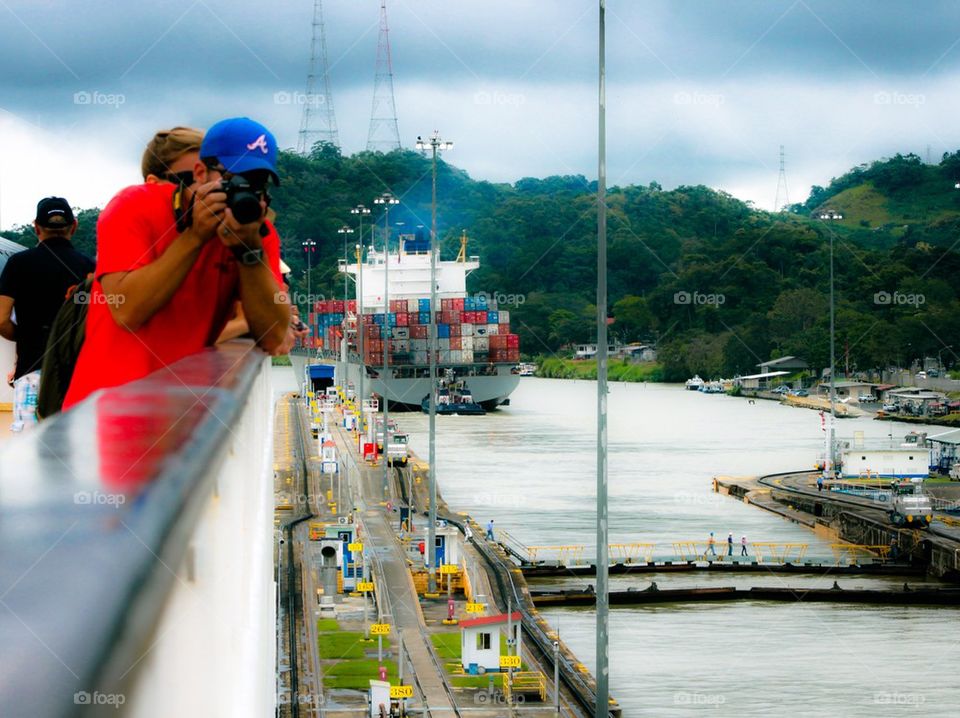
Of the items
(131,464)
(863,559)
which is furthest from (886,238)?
(131,464)

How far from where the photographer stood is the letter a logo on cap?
Result: 9.25 ft

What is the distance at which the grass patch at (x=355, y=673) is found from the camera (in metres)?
19.1

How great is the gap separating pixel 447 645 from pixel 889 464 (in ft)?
107

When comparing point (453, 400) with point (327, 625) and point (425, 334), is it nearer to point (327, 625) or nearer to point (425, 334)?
point (425, 334)

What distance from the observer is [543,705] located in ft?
61.9

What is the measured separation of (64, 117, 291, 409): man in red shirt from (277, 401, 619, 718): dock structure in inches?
599

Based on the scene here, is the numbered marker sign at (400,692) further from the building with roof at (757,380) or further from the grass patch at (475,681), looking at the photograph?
the building with roof at (757,380)

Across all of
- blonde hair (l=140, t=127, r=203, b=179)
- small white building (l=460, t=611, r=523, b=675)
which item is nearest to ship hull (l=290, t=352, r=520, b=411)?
small white building (l=460, t=611, r=523, b=675)

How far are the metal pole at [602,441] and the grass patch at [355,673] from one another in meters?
5.50

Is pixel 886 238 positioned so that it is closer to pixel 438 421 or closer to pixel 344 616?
pixel 438 421

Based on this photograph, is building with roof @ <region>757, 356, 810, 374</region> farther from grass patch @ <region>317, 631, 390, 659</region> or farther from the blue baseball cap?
the blue baseball cap

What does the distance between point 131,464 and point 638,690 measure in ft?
74.4

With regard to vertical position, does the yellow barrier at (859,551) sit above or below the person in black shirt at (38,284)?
below

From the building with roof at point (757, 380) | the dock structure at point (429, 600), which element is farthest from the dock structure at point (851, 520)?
the building with roof at point (757, 380)
